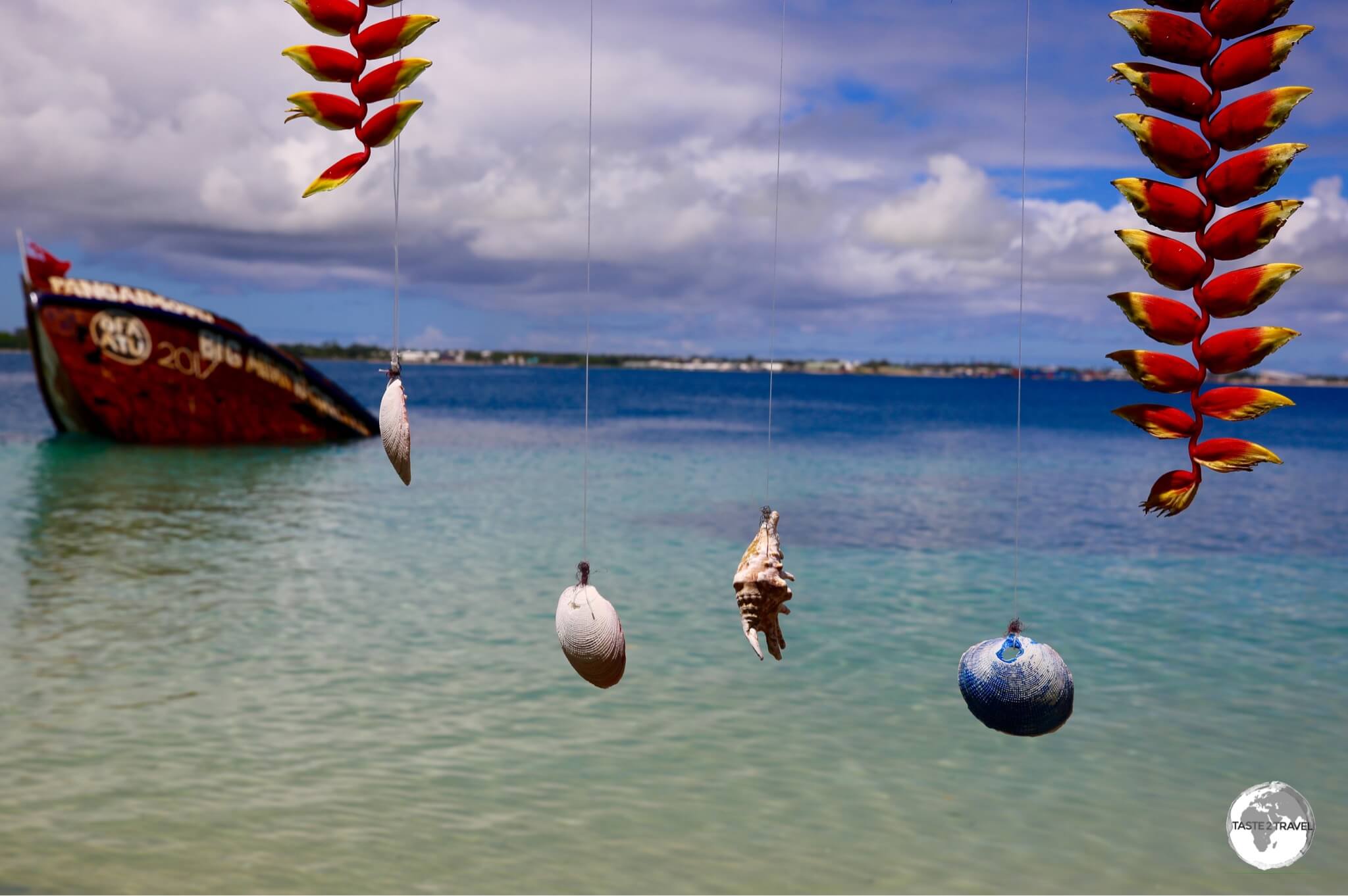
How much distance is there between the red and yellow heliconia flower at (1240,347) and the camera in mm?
2930

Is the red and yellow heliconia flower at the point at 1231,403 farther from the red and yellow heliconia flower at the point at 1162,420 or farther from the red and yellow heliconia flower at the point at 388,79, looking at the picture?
the red and yellow heliconia flower at the point at 388,79

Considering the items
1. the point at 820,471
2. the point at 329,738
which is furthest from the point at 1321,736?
the point at 820,471

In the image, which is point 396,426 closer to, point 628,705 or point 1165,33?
point 1165,33

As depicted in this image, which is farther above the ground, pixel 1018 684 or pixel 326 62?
pixel 326 62

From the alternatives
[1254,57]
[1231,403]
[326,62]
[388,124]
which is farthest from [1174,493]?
[326,62]

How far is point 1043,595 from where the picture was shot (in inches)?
749

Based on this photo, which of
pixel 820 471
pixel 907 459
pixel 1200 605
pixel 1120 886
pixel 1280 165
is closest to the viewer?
pixel 1280 165

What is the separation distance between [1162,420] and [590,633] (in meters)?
1.74

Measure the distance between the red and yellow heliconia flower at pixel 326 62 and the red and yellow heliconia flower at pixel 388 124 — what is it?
14 cm

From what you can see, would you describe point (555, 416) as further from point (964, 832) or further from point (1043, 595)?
point (964, 832)

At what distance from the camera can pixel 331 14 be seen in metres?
3.31

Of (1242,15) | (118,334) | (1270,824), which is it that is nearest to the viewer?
(1242,15)

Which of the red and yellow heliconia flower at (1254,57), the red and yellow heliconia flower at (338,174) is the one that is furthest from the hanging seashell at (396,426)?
the red and yellow heliconia flower at (1254,57)

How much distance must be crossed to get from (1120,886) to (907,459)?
4468 centimetres
